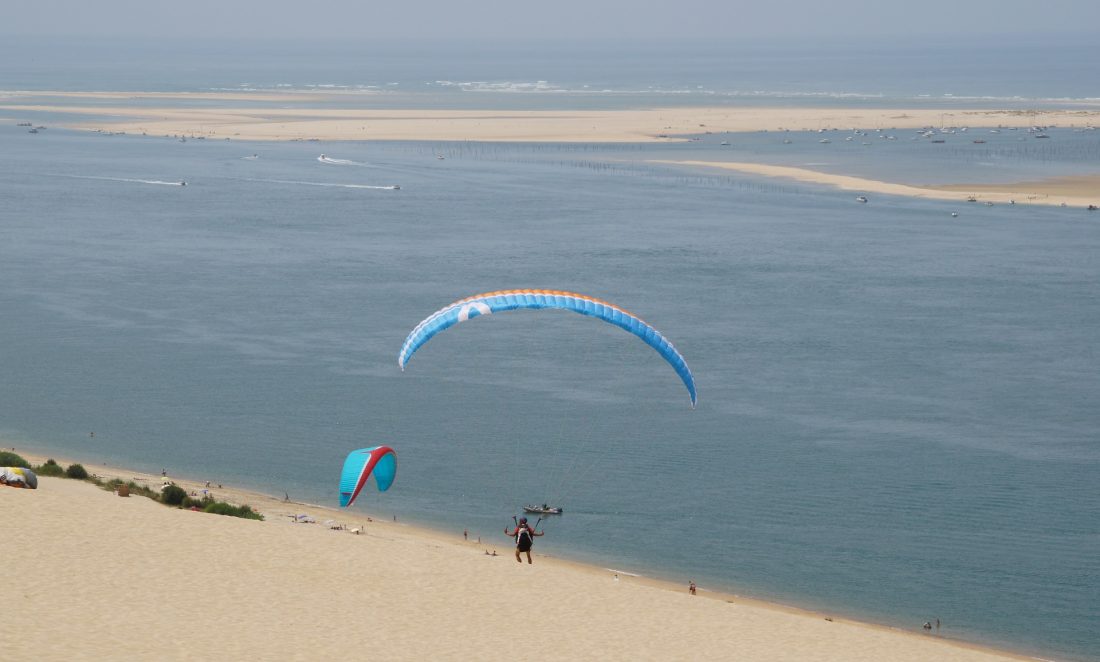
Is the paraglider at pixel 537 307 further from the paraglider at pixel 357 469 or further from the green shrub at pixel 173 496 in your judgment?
the green shrub at pixel 173 496

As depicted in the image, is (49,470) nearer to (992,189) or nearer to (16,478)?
(16,478)

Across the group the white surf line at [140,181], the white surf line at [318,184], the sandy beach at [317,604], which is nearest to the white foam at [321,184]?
the white surf line at [318,184]

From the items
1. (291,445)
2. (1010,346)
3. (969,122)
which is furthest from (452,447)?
(969,122)

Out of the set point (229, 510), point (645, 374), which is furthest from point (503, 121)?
point (229, 510)

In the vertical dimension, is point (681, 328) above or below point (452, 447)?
above

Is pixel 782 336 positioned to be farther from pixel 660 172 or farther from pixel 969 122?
pixel 969 122

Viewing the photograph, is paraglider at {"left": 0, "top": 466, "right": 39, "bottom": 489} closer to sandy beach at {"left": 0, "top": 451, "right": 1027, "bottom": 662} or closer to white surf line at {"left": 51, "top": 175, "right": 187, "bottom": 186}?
sandy beach at {"left": 0, "top": 451, "right": 1027, "bottom": 662}

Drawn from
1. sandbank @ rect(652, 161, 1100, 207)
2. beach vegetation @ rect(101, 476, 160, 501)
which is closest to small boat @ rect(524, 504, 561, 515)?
beach vegetation @ rect(101, 476, 160, 501)
